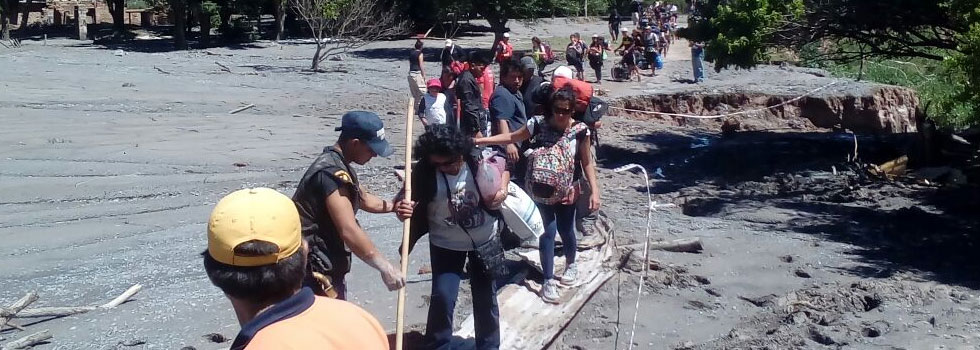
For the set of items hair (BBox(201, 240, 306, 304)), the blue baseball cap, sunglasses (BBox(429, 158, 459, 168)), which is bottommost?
sunglasses (BBox(429, 158, 459, 168))

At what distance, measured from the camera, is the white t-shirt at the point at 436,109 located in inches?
349

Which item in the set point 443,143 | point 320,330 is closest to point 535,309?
point 443,143

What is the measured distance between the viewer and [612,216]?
384 inches

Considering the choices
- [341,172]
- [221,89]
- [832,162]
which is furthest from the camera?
[221,89]

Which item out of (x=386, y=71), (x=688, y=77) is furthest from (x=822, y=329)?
(x=386, y=71)

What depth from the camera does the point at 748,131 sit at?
1806cm

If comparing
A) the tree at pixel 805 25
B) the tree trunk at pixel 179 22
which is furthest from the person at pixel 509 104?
the tree trunk at pixel 179 22

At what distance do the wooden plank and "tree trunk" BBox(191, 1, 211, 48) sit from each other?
103ft

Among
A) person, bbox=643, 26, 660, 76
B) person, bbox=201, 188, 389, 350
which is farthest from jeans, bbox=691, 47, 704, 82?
person, bbox=201, 188, 389, 350

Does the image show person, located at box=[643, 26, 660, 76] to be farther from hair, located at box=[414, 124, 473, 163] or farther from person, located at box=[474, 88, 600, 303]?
hair, located at box=[414, 124, 473, 163]

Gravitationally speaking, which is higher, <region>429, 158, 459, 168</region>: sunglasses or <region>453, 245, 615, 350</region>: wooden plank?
<region>429, 158, 459, 168</region>: sunglasses

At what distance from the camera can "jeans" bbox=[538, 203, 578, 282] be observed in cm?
606

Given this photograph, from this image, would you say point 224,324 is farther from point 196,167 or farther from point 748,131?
point 748,131

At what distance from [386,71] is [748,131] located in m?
11.5
